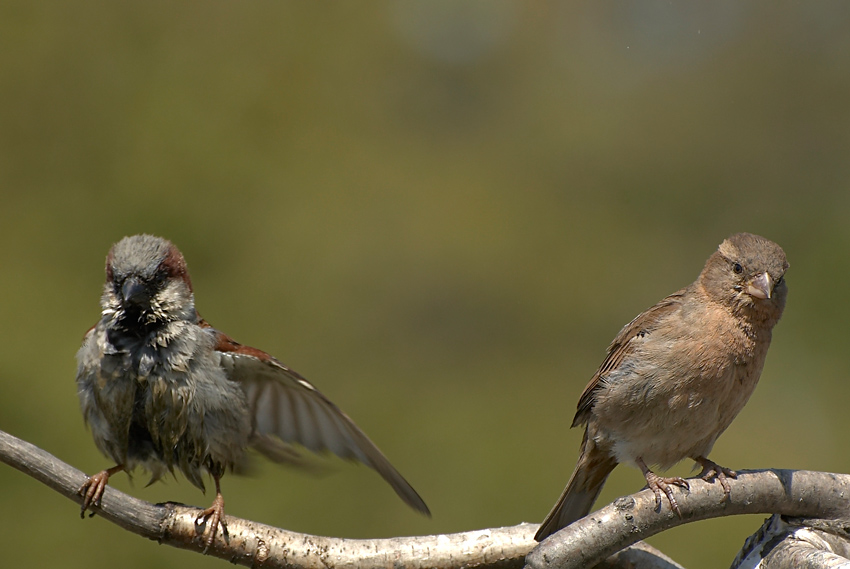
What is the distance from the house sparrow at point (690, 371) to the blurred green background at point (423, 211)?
3.17m

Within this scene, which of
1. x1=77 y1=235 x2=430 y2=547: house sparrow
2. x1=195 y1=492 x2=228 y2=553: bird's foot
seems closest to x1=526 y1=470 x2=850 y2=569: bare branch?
x1=77 y1=235 x2=430 y2=547: house sparrow

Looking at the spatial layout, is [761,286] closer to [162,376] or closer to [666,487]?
[666,487]

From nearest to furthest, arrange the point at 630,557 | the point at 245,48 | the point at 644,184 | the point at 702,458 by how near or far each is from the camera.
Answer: the point at 630,557
the point at 702,458
the point at 245,48
the point at 644,184

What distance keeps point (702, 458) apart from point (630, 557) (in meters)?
0.49

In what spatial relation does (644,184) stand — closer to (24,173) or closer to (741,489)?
(24,173)

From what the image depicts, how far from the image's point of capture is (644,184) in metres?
9.71

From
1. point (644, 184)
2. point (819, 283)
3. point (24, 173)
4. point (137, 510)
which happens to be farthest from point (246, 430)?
point (644, 184)

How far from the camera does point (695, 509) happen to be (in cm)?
237

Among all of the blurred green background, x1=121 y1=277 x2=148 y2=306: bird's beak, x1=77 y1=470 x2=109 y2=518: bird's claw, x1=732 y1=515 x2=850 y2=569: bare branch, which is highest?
the blurred green background

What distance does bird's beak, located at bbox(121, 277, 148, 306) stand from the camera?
2.86m

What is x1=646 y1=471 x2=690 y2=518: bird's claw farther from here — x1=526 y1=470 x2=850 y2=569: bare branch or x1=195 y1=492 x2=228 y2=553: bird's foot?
x1=195 y1=492 x2=228 y2=553: bird's foot

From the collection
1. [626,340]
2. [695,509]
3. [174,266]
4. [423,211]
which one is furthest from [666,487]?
[423,211]

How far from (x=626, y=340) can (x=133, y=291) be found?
5.90ft

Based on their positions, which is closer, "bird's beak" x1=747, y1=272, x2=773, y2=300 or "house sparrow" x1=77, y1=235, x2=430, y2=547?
"bird's beak" x1=747, y1=272, x2=773, y2=300
